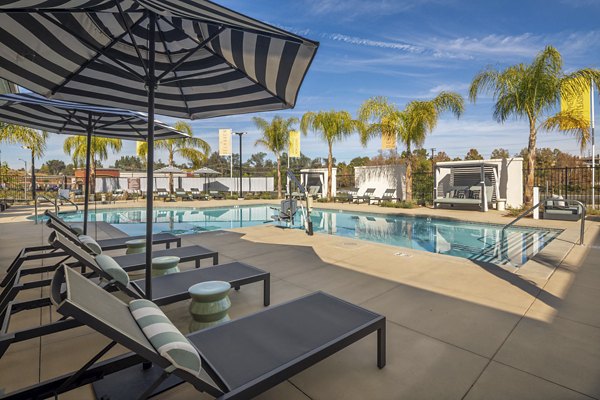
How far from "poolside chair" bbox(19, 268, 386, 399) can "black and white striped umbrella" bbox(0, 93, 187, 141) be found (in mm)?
3685

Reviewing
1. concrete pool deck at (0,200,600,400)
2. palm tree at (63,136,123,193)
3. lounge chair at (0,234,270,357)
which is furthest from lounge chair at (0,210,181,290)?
palm tree at (63,136,123,193)

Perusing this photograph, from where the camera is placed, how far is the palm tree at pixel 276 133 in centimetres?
2078

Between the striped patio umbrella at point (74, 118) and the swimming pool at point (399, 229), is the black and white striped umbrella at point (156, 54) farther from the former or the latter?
the swimming pool at point (399, 229)

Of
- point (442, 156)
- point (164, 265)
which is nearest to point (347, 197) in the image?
point (164, 265)

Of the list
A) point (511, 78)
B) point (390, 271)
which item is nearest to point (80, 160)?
point (390, 271)

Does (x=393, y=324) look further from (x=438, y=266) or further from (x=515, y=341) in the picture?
(x=438, y=266)

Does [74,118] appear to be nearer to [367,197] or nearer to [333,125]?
[333,125]

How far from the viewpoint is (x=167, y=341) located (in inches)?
60.9

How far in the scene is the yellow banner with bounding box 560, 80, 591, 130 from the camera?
10.2 meters

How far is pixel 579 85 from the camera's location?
10102mm

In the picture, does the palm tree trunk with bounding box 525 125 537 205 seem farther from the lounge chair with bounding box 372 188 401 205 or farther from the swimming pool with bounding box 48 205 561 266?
the lounge chair with bounding box 372 188 401 205

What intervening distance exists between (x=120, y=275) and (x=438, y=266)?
450 centimetres

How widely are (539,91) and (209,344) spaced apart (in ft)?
43.1

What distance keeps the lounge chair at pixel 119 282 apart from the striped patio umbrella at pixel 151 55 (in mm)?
290
